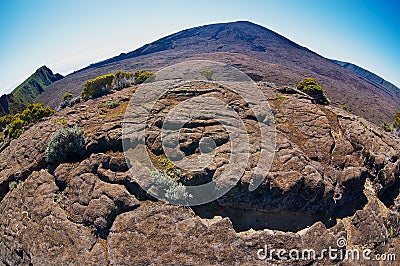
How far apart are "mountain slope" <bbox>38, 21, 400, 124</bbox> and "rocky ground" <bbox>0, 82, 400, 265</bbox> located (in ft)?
158

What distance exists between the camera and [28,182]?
11812 millimetres

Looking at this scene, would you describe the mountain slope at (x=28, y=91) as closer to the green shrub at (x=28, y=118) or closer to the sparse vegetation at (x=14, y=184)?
the green shrub at (x=28, y=118)

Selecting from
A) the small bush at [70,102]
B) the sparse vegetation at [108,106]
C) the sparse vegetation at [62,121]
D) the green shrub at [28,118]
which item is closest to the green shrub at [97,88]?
the small bush at [70,102]

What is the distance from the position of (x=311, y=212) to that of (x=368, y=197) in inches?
124

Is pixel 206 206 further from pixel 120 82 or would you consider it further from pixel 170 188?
pixel 120 82

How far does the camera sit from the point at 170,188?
10.1 m

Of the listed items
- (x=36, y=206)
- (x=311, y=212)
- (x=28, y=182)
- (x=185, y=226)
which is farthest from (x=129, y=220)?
(x=311, y=212)

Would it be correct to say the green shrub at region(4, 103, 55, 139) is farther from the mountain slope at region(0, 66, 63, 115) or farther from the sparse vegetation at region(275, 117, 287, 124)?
the mountain slope at region(0, 66, 63, 115)

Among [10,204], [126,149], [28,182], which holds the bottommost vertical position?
[10,204]

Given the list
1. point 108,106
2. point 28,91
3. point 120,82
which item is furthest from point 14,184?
point 28,91

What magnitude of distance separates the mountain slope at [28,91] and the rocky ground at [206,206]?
236ft

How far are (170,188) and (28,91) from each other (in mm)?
118718

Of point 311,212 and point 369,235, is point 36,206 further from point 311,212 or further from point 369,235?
point 369,235

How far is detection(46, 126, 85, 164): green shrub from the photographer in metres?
12.1
